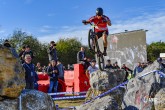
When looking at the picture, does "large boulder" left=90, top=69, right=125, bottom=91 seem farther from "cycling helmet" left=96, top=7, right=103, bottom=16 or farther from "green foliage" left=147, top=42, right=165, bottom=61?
"green foliage" left=147, top=42, right=165, bottom=61

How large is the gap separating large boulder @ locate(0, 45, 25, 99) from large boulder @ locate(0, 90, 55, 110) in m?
0.08

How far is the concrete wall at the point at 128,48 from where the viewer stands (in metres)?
25.3

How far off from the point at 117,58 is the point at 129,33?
2622 mm

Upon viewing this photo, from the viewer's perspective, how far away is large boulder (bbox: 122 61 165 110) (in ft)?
21.2

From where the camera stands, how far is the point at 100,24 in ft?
31.3

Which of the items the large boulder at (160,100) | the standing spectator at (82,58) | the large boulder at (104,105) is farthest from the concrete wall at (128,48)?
the large boulder at (104,105)

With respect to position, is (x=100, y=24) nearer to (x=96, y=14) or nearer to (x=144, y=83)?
(x=96, y=14)

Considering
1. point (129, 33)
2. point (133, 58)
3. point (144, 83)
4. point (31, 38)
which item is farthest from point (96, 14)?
point (31, 38)

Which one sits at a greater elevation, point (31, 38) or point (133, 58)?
point (31, 38)

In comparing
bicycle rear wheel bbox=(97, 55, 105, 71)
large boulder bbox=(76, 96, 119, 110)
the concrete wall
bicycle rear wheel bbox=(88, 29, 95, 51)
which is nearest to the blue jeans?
bicycle rear wheel bbox=(88, 29, 95, 51)

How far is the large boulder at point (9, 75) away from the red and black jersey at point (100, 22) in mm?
6200

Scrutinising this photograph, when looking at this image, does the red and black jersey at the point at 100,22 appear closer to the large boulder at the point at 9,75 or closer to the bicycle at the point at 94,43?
the bicycle at the point at 94,43

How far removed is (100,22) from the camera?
9500 mm

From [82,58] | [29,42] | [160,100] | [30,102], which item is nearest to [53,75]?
[82,58]
